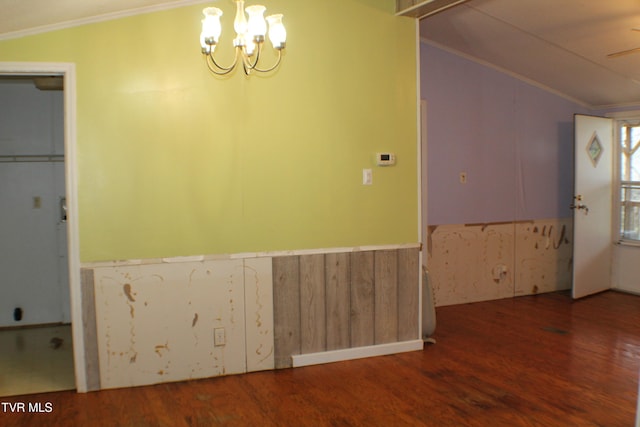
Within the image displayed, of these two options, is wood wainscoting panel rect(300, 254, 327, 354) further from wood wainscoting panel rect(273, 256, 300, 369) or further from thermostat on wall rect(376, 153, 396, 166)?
thermostat on wall rect(376, 153, 396, 166)

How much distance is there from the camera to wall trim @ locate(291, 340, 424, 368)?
3.62 m

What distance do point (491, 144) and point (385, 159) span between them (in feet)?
7.12

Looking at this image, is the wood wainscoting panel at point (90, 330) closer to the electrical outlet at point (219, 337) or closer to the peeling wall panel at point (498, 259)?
the electrical outlet at point (219, 337)

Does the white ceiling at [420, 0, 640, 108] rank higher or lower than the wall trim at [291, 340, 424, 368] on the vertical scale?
higher

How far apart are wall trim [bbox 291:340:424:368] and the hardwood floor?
0.22 feet

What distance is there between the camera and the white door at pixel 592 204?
18.0ft

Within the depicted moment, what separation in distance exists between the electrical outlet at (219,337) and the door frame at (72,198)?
32.0 inches

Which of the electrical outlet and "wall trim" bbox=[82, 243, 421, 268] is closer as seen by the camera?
"wall trim" bbox=[82, 243, 421, 268]

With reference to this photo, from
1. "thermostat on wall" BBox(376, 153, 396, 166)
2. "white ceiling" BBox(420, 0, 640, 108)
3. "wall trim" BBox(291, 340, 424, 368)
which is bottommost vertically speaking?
"wall trim" BBox(291, 340, 424, 368)

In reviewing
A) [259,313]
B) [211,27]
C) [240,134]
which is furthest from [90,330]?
[211,27]

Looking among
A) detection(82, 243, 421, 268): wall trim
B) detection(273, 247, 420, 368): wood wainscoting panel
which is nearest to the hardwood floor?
detection(273, 247, 420, 368): wood wainscoting panel

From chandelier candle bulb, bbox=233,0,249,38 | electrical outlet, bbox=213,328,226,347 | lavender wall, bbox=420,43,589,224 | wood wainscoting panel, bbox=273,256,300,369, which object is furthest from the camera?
lavender wall, bbox=420,43,589,224

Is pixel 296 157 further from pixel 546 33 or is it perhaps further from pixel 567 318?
pixel 567 318

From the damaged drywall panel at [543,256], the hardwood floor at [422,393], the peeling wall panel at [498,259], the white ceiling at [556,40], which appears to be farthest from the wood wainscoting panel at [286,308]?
the damaged drywall panel at [543,256]
